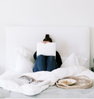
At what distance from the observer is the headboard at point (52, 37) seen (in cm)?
277

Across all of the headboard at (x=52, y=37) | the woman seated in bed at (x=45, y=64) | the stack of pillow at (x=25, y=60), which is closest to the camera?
the woman seated in bed at (x=45, y=64)

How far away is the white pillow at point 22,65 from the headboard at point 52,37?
13.4 inches

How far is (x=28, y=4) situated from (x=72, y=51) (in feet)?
4.03

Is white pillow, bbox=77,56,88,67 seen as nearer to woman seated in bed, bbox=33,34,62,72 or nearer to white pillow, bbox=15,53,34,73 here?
woman seated in bed, bbox=33,34,62,72

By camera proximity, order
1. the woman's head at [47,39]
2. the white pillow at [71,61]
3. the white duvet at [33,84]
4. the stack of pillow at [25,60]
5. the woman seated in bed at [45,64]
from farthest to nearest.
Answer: the woman's head at [47,39] < the white pillow at [71,61] < the stack of pillow at [25,60] < the woman seated in bed at [45,64] < the white duvet at [33,84]

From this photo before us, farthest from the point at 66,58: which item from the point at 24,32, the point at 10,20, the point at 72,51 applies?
the point at 10,20

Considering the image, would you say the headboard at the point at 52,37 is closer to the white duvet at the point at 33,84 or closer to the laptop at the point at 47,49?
the laptop at the point at 47,49

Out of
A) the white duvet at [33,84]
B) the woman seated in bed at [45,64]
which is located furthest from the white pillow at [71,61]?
the white duvet at [33,84]

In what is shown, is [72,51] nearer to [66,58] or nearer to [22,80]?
[66,58]

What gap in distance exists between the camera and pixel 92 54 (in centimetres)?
291

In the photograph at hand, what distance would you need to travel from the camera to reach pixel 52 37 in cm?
280

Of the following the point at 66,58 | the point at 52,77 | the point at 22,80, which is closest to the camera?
the point at 22,80

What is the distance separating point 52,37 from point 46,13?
48 cm

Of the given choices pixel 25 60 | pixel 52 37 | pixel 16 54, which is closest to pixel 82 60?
pixel 52 37
